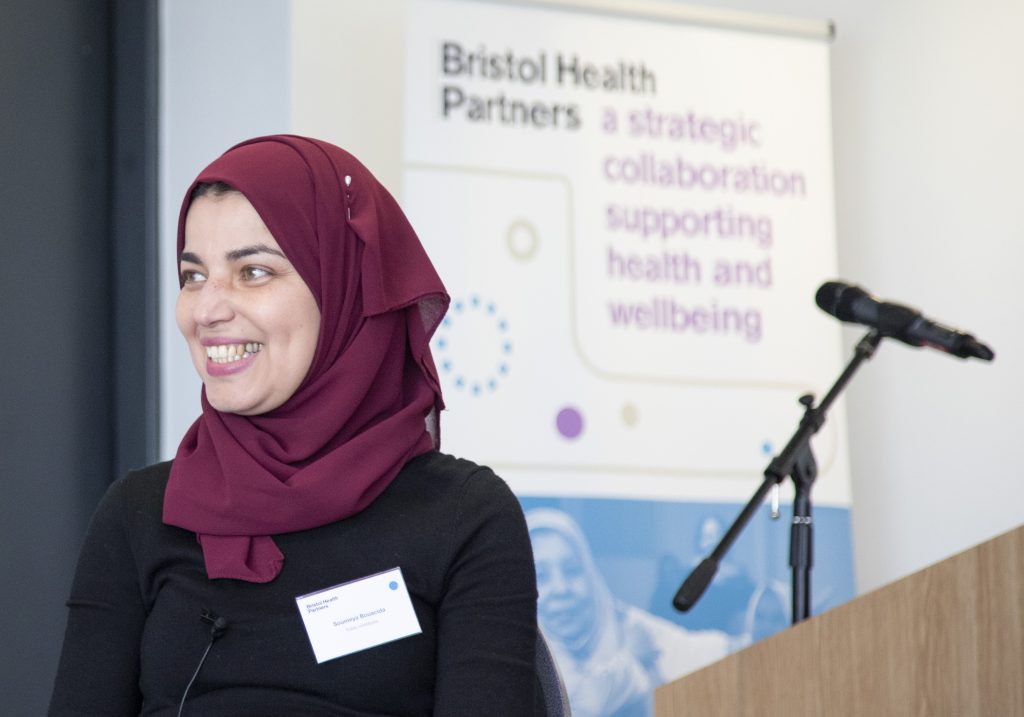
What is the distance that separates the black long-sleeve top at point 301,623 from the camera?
5.12 ft

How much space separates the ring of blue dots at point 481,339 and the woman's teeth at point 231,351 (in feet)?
5.76

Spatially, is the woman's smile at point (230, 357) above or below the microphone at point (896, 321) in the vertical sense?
below

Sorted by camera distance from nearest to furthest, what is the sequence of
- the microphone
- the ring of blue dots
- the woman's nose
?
the woman's nose
the microphone
the ring of blue dots

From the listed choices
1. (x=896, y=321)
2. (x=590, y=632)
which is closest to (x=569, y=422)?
(x=590, y=632)

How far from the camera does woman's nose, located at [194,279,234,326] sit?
1663 mm

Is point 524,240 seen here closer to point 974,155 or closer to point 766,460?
point 766,460

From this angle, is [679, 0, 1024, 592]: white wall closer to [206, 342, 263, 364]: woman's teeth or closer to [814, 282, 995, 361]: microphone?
[814, 282, 995, 361]: microphone

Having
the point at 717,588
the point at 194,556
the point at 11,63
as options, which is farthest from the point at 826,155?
Result: the point at 194,556

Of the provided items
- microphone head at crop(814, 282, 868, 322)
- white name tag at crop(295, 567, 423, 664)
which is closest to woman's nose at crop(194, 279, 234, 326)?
white name tag at crop(295, 567, 423, 664)

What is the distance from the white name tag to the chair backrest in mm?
172

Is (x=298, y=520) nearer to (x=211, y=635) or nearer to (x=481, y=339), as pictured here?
(x=211, y=635)

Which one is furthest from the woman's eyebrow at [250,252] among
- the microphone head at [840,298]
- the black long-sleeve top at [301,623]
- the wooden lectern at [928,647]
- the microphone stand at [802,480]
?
the microphone head at [840,298]

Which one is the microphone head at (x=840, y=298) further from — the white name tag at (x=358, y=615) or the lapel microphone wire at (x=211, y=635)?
the lapel microphone wire at (x=211, y=635)

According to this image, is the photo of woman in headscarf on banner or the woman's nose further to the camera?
the photo of woman in headscarf on banner
